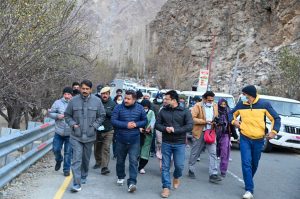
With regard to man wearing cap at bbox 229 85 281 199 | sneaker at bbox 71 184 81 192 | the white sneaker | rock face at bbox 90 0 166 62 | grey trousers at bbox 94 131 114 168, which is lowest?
the white sneaker

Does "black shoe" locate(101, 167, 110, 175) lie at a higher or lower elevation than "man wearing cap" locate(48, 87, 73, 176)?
lower

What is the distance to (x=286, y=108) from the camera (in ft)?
52.2

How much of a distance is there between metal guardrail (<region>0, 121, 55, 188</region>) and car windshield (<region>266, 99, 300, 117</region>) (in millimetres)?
8483

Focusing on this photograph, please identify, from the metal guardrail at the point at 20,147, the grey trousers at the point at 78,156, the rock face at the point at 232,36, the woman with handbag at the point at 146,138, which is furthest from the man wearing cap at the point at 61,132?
the rock face at the point at 232,36

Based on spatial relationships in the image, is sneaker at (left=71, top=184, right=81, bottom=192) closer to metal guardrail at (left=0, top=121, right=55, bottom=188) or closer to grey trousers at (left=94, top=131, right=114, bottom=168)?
metal guardrail at (left=0, top=121, right=55, bottom=188)

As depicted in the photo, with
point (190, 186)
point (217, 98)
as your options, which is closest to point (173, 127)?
point (190, 186)

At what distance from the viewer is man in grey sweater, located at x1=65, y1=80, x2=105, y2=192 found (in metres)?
7.46

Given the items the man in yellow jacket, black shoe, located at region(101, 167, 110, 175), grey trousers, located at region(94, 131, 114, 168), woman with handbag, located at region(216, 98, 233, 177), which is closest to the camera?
black shoe, located at region(101, 167, 110, 175)

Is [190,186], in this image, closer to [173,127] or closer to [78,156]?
[173,127]

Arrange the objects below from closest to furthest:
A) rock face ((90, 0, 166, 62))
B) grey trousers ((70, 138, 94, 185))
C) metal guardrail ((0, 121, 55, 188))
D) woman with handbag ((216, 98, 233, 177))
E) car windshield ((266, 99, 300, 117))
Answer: metal guardrail ((0, 121, 55, 188)) < grey trousers ((70, 138, 94, 185)) < woman with handbag ((216, 98, 233, 177)) < car windshield ((266, 99, 300, 117)) < rock face ((90, 0, 166, 62))

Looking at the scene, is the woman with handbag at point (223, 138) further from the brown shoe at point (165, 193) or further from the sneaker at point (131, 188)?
the sneaker at point (131, 188)

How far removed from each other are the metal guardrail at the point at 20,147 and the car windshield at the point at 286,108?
8.48 m

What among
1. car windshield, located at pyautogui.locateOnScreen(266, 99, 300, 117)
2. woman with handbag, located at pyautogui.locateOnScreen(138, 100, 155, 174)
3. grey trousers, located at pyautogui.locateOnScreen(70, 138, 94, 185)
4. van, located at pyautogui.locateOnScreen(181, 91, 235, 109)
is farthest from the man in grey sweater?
car windshield, located at pyautogui.locateOnScreen(266, 99, 300, 117)

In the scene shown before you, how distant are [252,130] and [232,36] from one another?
60593 millimetres
